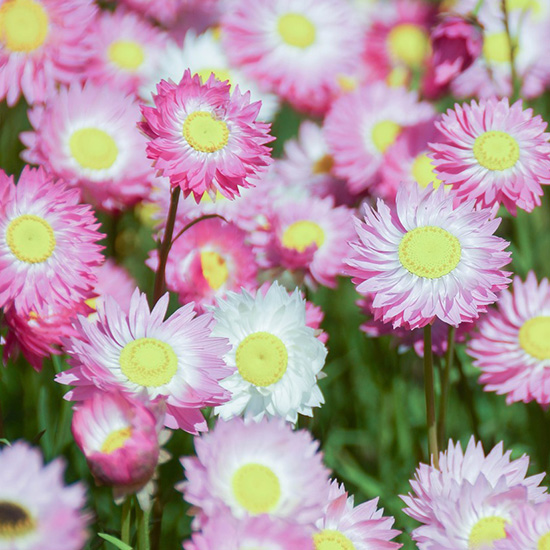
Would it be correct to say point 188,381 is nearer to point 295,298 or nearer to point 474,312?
point 295,298

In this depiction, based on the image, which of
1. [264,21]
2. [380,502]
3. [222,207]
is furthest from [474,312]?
[264,21]

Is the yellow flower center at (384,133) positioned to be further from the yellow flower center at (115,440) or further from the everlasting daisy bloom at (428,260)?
the yellow flower center at (115,440)

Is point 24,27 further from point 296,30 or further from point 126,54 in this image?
point 296,30

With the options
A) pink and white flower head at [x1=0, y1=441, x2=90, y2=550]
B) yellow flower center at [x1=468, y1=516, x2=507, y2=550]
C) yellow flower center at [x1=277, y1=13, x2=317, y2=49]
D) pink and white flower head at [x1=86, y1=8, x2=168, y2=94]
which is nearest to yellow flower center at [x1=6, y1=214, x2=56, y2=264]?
pink and white flower head at [x1=0, y1=441, x2=90, y2=550]

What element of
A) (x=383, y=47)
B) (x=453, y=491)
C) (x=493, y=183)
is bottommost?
(x=453, y=491)

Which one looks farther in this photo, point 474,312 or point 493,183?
point 493,183

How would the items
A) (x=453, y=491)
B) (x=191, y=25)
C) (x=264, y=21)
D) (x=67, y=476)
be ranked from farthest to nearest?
(x=191, y=25), (x=264, y=21), (x=67, y=476), (x=453, y=491)
